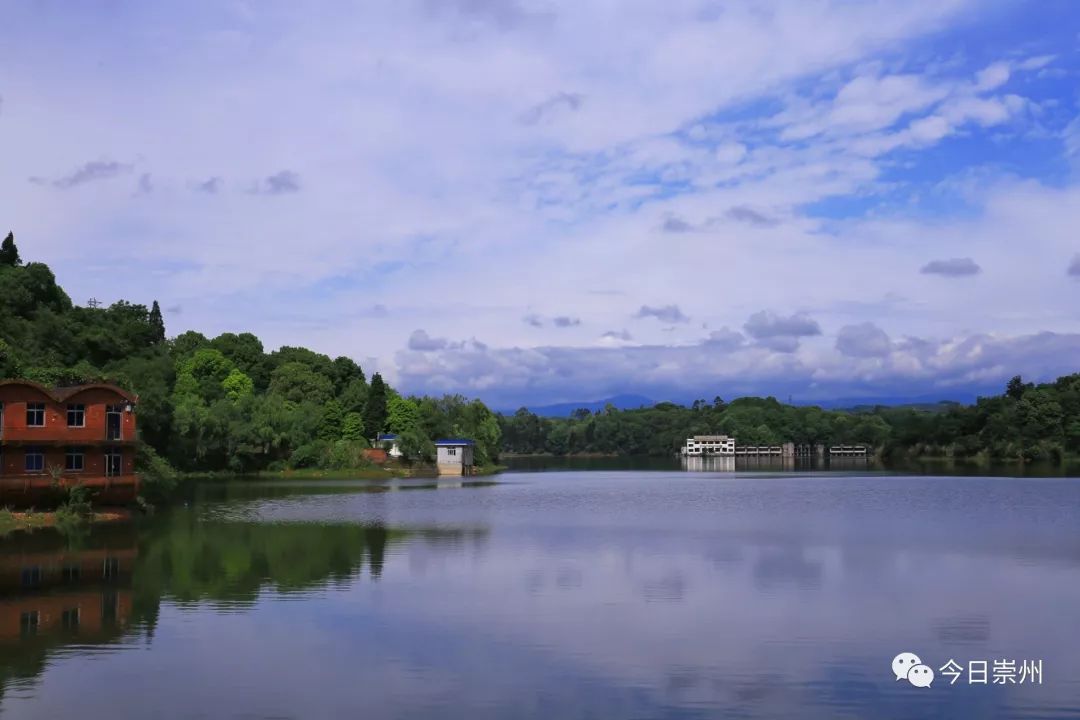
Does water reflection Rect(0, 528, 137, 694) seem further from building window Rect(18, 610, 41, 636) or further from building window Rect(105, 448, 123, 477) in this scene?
building window Rect(105, 448, 123, 477)

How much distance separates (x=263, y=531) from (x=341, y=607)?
16585 mm

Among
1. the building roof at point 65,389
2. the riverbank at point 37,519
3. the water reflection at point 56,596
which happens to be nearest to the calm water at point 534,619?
the water reflection at point 56,596

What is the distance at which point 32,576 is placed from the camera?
82.6 ft

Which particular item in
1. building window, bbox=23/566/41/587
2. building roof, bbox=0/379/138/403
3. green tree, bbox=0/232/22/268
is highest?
green tree, bbox=0/232/22/268

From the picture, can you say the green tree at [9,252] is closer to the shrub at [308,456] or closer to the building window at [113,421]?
the shrub at [308,456]

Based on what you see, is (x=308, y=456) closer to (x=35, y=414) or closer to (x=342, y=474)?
(x=342, y=474)

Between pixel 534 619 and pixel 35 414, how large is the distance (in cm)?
2749

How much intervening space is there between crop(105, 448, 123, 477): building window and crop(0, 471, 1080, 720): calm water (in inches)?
114

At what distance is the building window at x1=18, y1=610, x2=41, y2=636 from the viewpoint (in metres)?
18.8

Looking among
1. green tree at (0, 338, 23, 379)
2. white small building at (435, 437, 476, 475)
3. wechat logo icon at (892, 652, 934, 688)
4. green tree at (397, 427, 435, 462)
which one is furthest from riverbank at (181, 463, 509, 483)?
wechat logo icon at (892, 652, 934, 688)

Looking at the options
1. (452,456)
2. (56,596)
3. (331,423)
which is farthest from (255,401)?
(56,596)

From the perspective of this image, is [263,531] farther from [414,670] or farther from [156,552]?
[414,670]

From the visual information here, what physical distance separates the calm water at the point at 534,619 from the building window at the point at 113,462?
2905mm

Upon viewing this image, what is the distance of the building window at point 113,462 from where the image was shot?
134ft
